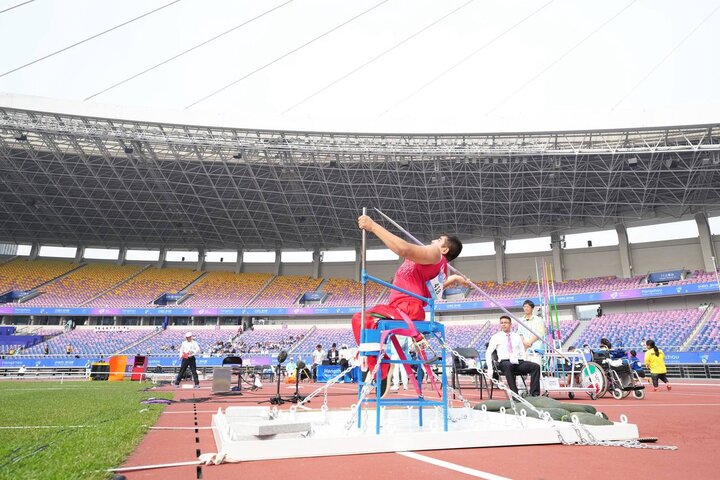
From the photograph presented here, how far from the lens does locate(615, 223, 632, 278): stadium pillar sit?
34219 millimetres

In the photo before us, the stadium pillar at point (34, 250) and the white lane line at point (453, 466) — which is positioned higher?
the stadium pillar at point (34, 250)

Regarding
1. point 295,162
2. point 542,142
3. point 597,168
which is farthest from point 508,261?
point 295,162

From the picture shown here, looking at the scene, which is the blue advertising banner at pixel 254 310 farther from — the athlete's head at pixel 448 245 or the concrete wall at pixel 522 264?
the athlete's head at pixel 448 245

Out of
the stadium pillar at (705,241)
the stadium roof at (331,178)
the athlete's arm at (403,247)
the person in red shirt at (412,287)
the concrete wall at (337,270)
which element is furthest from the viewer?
the concrete wall at (337,270)

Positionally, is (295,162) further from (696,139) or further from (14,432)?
(14,432)

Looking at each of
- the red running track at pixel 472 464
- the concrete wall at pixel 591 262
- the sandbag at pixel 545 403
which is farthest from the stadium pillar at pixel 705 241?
the red running track at pixel 472 464

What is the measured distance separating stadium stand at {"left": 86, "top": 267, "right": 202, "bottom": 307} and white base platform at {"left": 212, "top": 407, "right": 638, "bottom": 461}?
39.6 m

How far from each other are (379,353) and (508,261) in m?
38.2

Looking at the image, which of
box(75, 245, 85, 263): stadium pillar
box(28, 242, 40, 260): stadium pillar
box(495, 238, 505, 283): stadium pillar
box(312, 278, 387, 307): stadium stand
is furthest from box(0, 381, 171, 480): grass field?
box(28, 242, 40, 260): stadium pillar

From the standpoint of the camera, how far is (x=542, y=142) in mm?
25688

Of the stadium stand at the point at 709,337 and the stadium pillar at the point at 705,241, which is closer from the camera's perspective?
the stadium stand at the point at 709,337

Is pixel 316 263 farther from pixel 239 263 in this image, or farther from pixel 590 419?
pixel 590 419

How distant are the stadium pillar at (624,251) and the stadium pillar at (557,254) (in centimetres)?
429

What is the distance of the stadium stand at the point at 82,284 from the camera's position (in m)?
38.6
